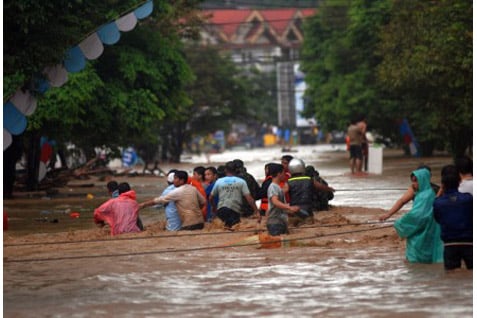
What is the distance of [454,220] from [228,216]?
6.91m

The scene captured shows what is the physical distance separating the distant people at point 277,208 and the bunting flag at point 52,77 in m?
5.94

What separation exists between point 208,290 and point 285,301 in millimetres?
1251

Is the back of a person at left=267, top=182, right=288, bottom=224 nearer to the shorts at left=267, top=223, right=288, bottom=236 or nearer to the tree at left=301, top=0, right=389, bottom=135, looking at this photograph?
the shorts at left=267, top=223, right=288, bottom=236

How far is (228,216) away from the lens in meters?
20.1

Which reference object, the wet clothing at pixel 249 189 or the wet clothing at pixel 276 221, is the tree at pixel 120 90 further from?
the wet clothing at pixel 276 221

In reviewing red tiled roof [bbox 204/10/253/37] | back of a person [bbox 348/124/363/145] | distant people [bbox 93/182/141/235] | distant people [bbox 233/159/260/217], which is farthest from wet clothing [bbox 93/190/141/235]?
red tiled roof [bbox 204/10/253/37]

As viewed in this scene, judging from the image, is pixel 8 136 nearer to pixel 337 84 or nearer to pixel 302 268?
pixel 302 268

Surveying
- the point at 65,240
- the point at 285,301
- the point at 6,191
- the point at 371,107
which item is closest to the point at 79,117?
the point at 6,191

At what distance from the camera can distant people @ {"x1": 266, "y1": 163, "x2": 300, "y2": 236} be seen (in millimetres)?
17812

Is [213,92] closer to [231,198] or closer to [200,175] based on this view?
[200,175]

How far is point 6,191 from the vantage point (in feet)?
109

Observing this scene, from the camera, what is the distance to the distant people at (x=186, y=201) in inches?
780

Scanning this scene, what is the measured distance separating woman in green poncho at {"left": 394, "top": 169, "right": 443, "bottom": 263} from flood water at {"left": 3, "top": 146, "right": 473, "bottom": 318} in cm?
23

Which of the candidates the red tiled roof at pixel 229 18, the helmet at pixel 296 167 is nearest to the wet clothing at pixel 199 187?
the helmet at pixel 296 167
